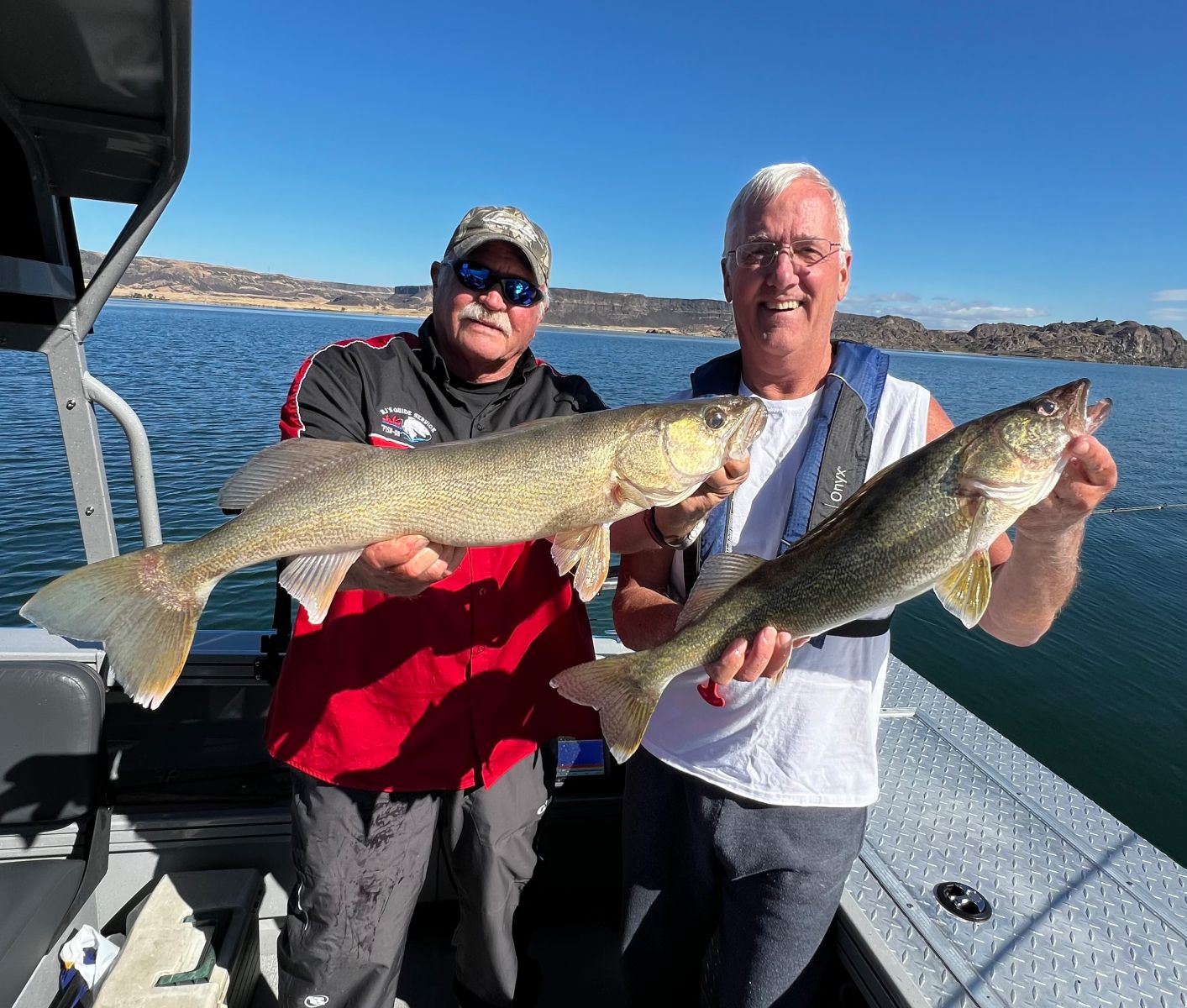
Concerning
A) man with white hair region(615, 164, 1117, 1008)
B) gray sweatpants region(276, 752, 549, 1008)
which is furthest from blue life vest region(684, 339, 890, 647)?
gray sweatpants region(276, 752, 549, 1008)

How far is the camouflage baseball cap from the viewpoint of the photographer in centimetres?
340

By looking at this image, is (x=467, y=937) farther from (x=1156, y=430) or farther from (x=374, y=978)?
(x=1156, y=430)

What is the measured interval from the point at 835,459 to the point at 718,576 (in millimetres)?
708

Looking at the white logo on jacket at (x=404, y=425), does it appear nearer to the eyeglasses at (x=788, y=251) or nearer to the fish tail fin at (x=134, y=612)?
the fish tail fin at (x=134, y=612)

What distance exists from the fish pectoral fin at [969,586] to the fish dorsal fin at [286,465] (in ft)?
7.98

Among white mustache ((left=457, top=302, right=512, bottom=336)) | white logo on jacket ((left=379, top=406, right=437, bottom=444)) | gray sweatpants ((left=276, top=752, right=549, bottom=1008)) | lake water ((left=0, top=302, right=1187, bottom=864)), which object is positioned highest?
white mustache ((left=457, top=302, right=512, bottom=336))

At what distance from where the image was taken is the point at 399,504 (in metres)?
2.99

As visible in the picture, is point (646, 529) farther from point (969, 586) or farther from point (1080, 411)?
point (1080, 411)

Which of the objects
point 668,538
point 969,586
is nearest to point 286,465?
point 668,538

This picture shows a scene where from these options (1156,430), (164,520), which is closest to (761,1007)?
(164,520)

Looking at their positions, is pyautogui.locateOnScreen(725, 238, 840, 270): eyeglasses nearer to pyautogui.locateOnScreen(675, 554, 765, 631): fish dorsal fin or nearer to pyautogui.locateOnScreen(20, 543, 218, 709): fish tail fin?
pyautogui.locateOnScreen(675, 554, 765, 631): fish dorsal fin

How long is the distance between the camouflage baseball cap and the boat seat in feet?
10.1

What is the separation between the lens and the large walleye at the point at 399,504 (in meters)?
2.88

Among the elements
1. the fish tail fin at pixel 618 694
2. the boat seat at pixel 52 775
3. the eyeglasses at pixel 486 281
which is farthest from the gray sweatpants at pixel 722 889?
the boat seat at pixel 52 775
